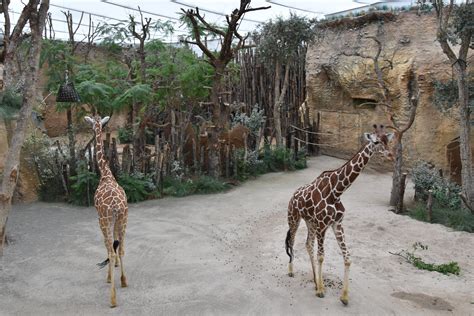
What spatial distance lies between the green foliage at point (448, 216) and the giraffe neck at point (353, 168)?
10.4ft

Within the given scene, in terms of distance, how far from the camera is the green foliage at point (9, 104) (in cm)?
607

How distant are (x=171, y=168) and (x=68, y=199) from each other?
78.7 inches

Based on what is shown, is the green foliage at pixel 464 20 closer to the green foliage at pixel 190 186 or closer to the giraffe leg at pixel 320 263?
the giraffe leg at pixel 320 263

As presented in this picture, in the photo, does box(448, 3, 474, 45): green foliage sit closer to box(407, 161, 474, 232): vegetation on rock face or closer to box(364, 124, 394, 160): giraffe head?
box(407, 161, 474, 232): vegetation on rock face

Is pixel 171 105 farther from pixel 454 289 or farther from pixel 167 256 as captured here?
pixel 454 289

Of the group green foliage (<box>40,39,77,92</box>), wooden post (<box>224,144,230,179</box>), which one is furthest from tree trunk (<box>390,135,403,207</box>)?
green foliage (<box>40,39,77,92</box>)

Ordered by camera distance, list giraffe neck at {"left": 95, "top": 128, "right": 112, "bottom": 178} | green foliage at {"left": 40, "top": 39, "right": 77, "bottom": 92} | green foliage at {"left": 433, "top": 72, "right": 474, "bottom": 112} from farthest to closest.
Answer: green foliage at {"left": 40, "top": 39, "right": 77, "bottom": 92} → green foliage at {"left": 433, "top": 72, "right": 474, "bottom": 112} → giraffe neck at {"left": 95, "top": 128, "right": 112, "bottom": 178}

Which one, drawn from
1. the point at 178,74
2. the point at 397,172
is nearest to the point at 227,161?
the point at 178,74

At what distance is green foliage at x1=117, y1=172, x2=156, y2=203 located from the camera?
8289 mm

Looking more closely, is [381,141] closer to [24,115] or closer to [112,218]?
[112,218]

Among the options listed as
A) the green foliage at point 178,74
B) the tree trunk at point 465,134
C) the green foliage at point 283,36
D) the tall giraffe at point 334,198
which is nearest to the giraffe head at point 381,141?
the tall giraffe at point 334,198

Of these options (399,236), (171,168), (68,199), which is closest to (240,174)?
(171,168)

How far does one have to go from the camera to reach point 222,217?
750 centimetres

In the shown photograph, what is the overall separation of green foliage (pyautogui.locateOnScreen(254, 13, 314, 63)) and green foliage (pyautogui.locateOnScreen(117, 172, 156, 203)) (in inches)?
172
